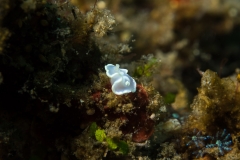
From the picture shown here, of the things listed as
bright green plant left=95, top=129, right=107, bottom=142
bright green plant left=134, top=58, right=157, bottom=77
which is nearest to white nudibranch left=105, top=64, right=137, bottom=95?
bright green plant left=95, top=129, right=107, bottom=142

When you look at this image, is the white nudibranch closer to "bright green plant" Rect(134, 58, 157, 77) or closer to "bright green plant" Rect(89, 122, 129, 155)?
"bright green plant" Rect(89, 122, 129, 155)

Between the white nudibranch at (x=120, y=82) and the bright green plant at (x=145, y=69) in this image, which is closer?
the white nudibranch at (x=120, y=82)

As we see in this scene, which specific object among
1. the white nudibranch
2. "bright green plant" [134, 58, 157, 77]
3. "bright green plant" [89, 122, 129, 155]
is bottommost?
"bright green plant" [89, 122, 129, 155]

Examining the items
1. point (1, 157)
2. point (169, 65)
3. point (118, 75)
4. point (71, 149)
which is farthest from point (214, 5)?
point (1, 157)

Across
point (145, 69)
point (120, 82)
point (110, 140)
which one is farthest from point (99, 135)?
point (145, 69)

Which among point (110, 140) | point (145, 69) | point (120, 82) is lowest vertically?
point (110, 140)

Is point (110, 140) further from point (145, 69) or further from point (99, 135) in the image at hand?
point (145, 69)

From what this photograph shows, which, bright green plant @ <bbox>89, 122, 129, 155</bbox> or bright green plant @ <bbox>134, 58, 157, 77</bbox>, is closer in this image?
bright green plant @ <bbox>89, 122, 129, 155</bbox>

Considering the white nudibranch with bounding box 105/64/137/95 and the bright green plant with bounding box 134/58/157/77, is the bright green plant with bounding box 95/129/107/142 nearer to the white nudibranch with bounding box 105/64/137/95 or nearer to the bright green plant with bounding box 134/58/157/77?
the white nudibranch with bounding box 105/64/137/95

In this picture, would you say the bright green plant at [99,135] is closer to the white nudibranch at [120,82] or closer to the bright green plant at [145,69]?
the white nudibranch at [120,82]

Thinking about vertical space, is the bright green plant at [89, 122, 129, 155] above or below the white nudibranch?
below

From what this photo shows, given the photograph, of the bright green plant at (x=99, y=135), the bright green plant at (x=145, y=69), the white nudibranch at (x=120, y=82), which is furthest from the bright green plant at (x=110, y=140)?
the bright green plant at (x=145, y=69)

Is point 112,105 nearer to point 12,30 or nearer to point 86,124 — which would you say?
point 86,124
